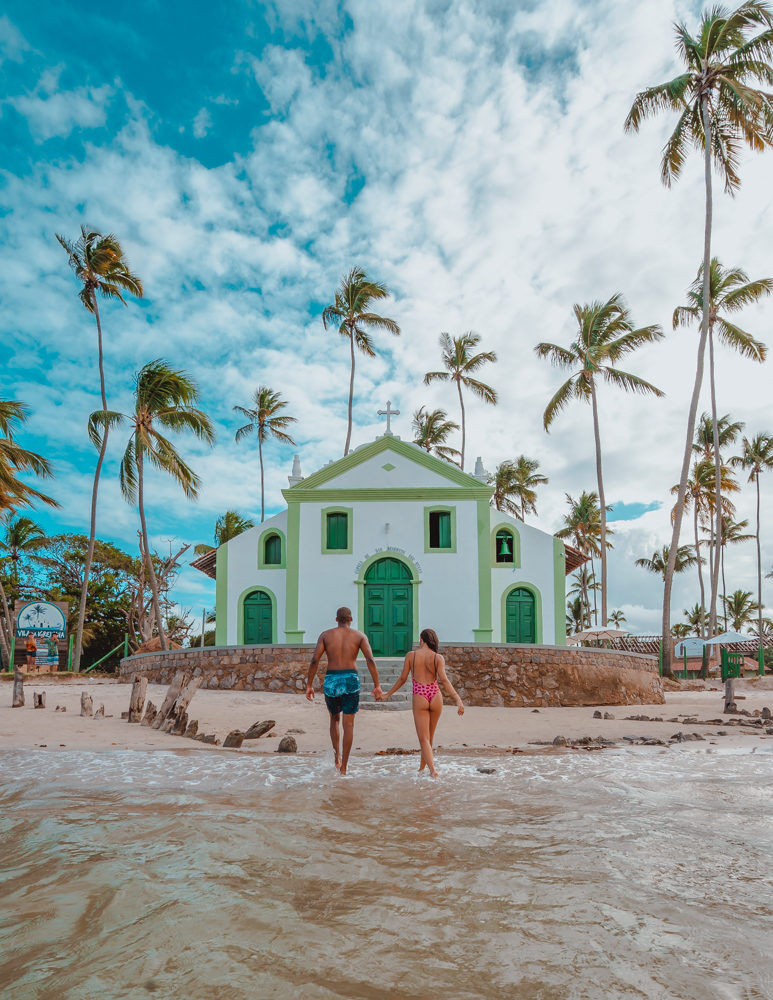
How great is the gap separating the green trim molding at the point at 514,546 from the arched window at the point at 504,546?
2.7 inches

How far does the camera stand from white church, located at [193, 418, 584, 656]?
18.1 meters

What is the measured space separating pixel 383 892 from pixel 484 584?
15.2m

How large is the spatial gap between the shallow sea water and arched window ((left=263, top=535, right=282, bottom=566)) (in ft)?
44.5

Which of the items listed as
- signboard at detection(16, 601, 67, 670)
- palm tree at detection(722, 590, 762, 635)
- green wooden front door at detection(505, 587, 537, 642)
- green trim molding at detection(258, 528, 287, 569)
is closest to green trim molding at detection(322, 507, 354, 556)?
green trim molding at detection(258, 528, 287, 569)

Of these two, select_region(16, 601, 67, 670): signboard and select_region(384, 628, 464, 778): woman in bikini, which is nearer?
select_region(384, 628, 464, 778): woman in bikini

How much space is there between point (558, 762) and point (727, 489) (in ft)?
106

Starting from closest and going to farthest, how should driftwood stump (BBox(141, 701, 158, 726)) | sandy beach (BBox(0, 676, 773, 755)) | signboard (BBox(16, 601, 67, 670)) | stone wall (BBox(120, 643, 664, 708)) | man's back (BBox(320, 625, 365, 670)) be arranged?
man's back (BBox(320, 625, 365, 670)) → sandy beach (BBox(0, 676, 773, 755)) → driftwood stump (BBox(141, 701, 158, 726)) → stone wall (BBox(120, 643, 664, 708)) → signboard (BBox(16, 601, 67, 670))

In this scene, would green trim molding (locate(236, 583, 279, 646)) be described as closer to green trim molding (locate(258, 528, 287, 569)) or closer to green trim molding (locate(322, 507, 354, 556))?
green trim molding (locate(258, 528, 287, 569))

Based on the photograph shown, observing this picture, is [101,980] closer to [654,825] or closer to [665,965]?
[665,965]

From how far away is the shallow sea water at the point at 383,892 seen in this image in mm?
2350

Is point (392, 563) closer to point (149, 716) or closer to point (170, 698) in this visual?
point (149, 716)

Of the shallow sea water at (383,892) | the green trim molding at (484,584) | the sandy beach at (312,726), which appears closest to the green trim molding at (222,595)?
the sandy beach at (312,726)

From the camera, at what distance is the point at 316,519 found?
18750 mm

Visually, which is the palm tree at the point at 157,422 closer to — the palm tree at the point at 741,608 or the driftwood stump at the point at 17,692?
the driftwood stump at the point at 17,692
